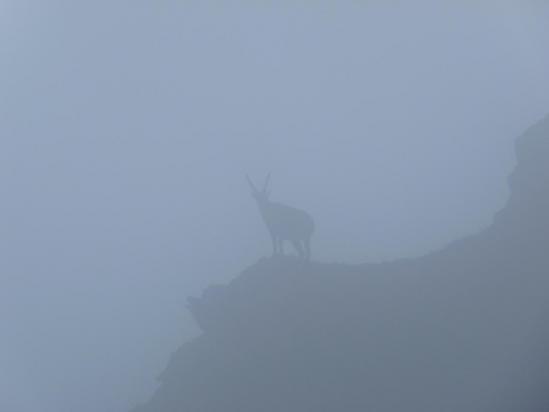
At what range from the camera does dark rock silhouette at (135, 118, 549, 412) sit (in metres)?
4.93

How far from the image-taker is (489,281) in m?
5.36

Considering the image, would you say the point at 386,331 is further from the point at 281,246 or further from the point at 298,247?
the point at 281,246

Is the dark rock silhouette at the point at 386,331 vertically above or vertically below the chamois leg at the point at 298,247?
below

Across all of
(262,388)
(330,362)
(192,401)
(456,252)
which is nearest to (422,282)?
(456,252)

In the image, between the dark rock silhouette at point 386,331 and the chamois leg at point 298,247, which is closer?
the dark rock silhouette at point 386,331

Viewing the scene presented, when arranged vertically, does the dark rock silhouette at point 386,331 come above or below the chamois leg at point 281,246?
below

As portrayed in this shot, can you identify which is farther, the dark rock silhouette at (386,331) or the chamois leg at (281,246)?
the chamois leg at (281,246)

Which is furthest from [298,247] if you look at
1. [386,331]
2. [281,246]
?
[386,331]

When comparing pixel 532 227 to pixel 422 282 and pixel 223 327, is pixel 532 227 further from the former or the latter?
pixel 223 327

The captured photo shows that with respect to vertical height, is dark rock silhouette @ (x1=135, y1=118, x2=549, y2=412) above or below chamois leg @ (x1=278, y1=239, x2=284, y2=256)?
below

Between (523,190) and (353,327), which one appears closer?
(353,327)

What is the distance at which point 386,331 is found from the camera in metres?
5.30

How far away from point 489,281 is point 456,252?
1.19ft

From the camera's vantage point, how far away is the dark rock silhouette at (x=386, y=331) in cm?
493
